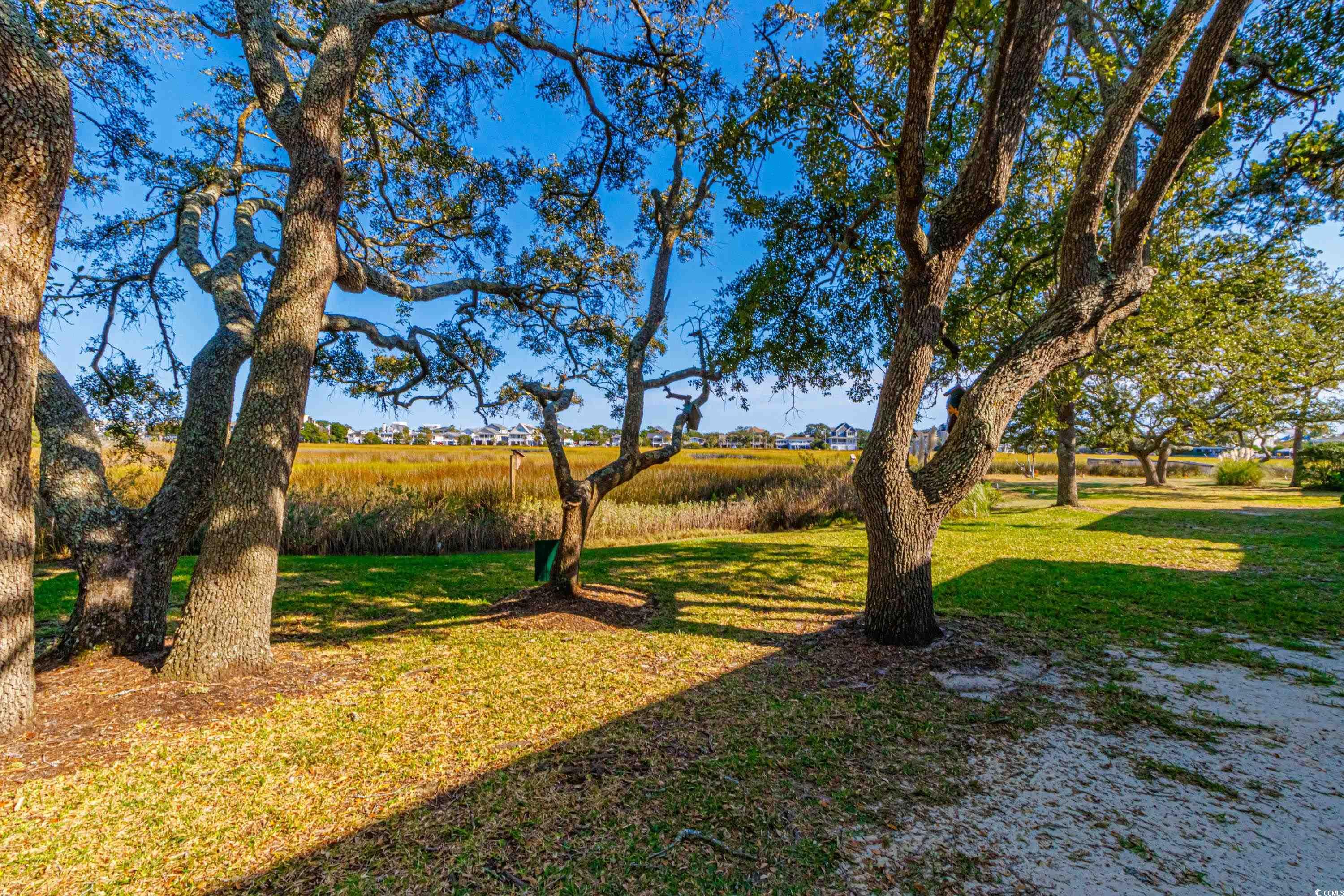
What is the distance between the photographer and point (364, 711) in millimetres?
3135

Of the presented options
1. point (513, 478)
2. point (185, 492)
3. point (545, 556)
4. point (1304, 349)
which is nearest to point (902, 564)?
point (545, 556)

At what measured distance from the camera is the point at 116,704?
299cm

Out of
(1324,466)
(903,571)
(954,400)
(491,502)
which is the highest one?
(954,400)

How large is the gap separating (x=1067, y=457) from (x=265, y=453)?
1710 centimetres

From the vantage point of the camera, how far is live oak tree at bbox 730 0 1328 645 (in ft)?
12.1

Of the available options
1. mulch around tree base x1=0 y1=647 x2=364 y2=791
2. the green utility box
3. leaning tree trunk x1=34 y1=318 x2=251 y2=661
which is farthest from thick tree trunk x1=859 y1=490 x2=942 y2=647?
leaning tree trunk x1=34 y1=318 x2=251 y2=661

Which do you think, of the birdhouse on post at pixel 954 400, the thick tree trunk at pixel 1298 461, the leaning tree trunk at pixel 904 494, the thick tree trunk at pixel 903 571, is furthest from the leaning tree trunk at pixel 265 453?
the thick tree trunk at pixel 1298 461

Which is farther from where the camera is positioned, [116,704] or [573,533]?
[573,533]

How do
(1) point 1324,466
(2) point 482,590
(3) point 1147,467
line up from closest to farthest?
(2) point 482,590, (1) point 1324,466, (3) point 1147,467

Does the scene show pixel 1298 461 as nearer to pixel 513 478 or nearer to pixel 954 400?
pixel 954 400

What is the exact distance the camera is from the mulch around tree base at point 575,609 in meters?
4.89

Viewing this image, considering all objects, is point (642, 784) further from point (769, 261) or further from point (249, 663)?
point (769, 261)

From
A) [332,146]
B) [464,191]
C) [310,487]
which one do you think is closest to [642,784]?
[332,146]

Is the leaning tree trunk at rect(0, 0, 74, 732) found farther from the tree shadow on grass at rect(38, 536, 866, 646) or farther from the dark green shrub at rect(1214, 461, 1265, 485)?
the dark green shrub at rect(1214, 461, 1265, 485)
